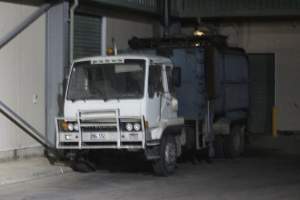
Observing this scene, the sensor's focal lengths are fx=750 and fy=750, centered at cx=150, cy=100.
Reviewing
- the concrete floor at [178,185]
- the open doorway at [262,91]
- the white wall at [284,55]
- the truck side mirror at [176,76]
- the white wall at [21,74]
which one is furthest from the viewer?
Answer: the open doorway at [262,91]

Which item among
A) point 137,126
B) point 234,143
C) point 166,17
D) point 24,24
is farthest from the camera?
point 166,17

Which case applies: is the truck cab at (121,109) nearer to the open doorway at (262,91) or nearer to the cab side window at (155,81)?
the cab side window at (155,81)

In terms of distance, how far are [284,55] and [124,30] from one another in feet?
22.4

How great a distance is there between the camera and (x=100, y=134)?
623 inches

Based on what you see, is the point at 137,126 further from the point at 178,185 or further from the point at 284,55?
the point at 284,55

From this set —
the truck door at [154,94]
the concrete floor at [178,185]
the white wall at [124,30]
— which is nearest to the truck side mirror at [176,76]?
the truck door at [154,94]

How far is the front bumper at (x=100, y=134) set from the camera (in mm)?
15578

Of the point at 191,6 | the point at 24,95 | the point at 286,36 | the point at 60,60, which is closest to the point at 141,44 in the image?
the point at 60,60

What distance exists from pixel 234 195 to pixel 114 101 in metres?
3.69

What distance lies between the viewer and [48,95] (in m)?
19.6

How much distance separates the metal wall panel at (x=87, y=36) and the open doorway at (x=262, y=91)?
7756 millimetres

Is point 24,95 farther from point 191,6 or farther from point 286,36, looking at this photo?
point 286,36

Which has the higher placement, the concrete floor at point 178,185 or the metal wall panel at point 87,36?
the metal wall panel at point 87,36

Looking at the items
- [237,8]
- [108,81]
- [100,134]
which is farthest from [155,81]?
[237,8]
